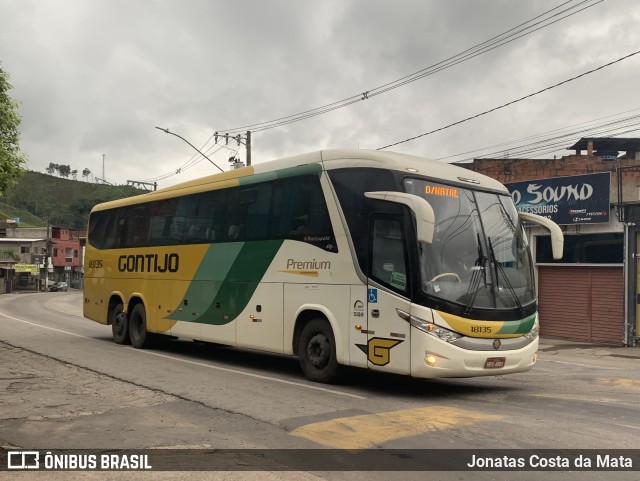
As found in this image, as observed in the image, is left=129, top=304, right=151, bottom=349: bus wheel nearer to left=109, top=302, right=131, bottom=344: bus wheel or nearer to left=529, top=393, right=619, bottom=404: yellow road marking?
left=109, top=302, right=131, bottom=344: bus wheel

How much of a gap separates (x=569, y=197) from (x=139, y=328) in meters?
13.6

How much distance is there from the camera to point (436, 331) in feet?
27.5

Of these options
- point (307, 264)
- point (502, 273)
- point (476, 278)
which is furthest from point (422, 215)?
point (307, 264)

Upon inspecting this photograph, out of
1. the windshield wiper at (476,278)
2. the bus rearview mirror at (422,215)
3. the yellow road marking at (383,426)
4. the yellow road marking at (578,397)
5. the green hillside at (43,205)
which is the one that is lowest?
the yellow road marking at (578,397)

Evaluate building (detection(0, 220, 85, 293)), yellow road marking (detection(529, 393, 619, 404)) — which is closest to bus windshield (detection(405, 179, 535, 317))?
yellow road marking (detection(529, 393, 619, 404))

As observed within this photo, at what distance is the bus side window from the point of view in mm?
8703

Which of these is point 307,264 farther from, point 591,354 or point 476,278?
point 591,354

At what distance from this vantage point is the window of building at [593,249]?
18.6m

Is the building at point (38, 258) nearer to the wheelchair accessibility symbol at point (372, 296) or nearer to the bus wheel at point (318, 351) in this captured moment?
the bus wheel at point (318, 351)

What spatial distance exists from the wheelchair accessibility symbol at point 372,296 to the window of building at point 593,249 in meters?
12.4

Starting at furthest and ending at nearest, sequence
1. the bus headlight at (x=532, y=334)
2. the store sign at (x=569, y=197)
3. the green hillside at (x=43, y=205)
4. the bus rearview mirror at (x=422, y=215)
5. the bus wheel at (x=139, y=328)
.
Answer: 1. the green hillside at (x=43, y=205)
2. the store sign at (x=569, y=197)
3. the bus wheel at (x=139, y=328)
4. the bus headlight at (x=532, y=334)
5. the bus rearview mirror at (x=422, y=215)

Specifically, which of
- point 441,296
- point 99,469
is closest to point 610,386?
point 441,296

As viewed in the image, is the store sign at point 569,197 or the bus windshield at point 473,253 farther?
the store sign at point 569,197

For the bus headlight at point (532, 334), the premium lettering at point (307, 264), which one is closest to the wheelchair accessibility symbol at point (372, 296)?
the premium lettering at point (307, 264)
